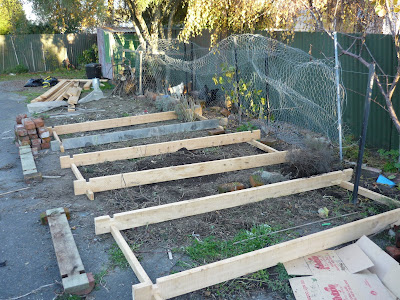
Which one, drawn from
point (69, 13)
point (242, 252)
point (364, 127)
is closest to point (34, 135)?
point (242, 252)

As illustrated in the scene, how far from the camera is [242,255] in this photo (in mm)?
3617

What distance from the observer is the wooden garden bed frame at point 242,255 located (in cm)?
333

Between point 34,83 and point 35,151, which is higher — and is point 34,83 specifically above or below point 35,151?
above

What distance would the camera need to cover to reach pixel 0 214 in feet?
16.4

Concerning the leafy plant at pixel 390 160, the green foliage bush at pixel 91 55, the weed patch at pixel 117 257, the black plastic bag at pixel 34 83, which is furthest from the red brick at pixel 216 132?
the green foliage bush at pixel 91 55

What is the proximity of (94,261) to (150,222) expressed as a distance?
0.84 m

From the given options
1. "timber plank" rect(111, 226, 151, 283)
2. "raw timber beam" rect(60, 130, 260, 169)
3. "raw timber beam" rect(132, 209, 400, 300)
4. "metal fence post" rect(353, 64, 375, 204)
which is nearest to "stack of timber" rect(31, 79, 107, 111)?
"raw timber beam" rect(60, 130, 260, 169)

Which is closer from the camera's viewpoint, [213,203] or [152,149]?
[213,203]

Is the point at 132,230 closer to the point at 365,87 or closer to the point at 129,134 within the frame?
the point at 129,134

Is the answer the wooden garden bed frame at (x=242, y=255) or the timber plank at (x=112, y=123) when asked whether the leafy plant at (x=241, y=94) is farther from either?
the wooden garden bed frame at (x=242, y=255)

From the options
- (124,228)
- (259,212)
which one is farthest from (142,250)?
(259,212)

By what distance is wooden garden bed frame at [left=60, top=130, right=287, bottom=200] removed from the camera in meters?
5.48

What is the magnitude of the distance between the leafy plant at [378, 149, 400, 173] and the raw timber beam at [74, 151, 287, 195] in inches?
66.3

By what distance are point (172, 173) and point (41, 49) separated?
20690mm
